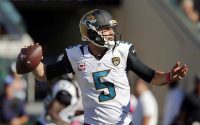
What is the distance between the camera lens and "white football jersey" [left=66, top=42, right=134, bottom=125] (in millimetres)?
7172

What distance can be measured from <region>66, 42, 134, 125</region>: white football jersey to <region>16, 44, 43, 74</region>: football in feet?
1.21

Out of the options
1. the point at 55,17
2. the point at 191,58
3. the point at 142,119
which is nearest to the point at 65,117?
the point at 142,119

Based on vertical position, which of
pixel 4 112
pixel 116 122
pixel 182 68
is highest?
pixel 182 68

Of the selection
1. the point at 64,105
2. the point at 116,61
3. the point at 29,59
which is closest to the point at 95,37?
the point at 116,61

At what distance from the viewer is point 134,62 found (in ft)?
23.6

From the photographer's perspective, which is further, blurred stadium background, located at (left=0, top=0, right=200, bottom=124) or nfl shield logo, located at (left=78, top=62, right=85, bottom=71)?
blurred stadium background, located at (left=0, top=0, right=200, bottom=124)

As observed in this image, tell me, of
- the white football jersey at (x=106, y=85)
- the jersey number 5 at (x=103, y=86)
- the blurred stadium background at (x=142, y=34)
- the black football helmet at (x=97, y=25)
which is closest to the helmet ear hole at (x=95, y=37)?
the black football helmet at (x=97, y=25)

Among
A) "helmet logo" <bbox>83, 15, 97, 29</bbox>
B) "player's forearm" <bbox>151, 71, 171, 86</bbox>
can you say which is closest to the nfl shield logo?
"helmet logo" <bbox>83, 15, 97, 29</bbox>

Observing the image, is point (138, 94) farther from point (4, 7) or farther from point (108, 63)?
point (4, 7)

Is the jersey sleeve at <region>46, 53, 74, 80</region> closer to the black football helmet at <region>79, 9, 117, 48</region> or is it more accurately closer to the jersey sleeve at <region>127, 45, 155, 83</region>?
the black football helmet at <region>79, 9, 117, 48</region>

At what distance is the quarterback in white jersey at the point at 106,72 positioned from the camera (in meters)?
7.17

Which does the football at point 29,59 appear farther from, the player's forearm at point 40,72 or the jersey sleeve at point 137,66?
the jersey sleeve at point 137,66

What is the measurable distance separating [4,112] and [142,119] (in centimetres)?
217

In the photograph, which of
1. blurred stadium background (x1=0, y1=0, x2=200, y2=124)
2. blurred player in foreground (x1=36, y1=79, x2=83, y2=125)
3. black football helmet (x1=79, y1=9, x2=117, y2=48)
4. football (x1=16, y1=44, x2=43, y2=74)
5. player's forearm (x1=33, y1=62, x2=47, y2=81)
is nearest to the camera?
black football helmet (x1=79, y1=9, x2=117, y2=48)
